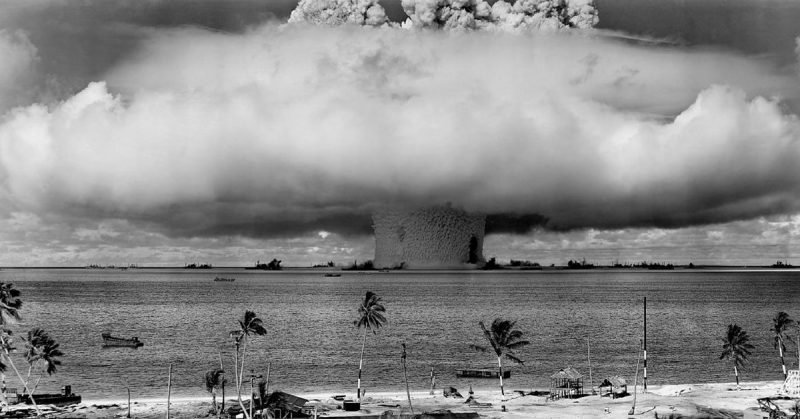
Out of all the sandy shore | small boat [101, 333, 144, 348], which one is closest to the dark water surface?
small boat [101, 333, 144, 348]

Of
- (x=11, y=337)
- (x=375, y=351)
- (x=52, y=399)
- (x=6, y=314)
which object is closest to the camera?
(x=6, y=314)

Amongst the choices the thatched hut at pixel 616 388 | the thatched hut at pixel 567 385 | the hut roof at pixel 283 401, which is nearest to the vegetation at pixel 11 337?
the hut roof at pixel 283 401

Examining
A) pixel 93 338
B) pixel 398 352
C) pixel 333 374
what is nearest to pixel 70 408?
pixel 333 374

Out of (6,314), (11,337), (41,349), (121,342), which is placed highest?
(6,314)

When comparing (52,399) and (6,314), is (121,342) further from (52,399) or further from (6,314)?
(6,314)

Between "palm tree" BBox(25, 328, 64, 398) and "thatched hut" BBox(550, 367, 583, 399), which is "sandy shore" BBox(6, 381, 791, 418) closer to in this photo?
"thatched hut" BBox(550, 367, 583, 399)

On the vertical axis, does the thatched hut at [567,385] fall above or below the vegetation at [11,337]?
below

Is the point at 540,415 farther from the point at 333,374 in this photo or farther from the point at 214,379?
the point at 333,374

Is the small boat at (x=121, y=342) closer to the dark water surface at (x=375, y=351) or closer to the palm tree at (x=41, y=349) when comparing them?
the dark water surface at (x=375, y=351)

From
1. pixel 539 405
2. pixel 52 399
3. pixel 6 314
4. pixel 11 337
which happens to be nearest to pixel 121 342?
pixel 52 399
